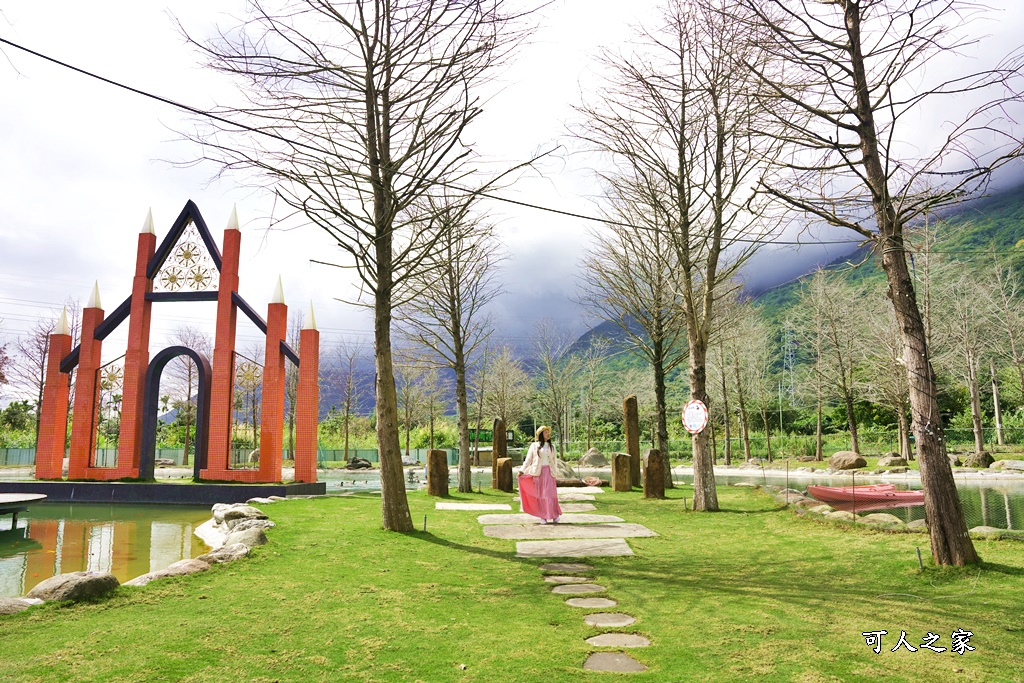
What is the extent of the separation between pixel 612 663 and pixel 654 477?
10.0 meters

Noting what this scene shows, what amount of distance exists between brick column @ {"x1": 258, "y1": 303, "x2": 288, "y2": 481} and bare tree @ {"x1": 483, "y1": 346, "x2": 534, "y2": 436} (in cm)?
1860

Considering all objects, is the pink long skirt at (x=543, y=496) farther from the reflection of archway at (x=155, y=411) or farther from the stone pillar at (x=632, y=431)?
the reflection of archway at (x=155, y=411)

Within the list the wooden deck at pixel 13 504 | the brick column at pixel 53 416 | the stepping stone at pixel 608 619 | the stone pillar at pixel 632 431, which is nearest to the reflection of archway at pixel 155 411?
the brick column at pixel 53 416

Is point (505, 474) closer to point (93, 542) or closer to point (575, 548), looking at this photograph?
point (575, 548)

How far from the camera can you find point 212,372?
18.9 m

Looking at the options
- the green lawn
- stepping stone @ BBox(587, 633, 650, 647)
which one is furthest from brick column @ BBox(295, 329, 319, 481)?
stepping stone @ BBox(587, 633, 650, 647)

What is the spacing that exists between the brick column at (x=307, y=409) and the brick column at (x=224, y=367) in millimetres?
2056

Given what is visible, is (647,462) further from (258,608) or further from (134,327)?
(134,327)

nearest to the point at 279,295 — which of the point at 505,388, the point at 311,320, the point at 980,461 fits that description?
the point at 311,320

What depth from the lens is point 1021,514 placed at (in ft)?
38.6

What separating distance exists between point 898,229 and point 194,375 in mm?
39469

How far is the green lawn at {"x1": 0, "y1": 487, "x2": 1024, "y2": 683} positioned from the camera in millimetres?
3561

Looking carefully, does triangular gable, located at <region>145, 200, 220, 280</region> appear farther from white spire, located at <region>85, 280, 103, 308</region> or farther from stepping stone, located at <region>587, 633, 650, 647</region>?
stepping stone, located at <region>587, 633, 650, 647</region>

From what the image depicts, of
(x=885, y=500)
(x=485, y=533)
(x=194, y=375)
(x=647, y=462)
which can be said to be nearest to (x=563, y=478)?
(x=647, y=462)
